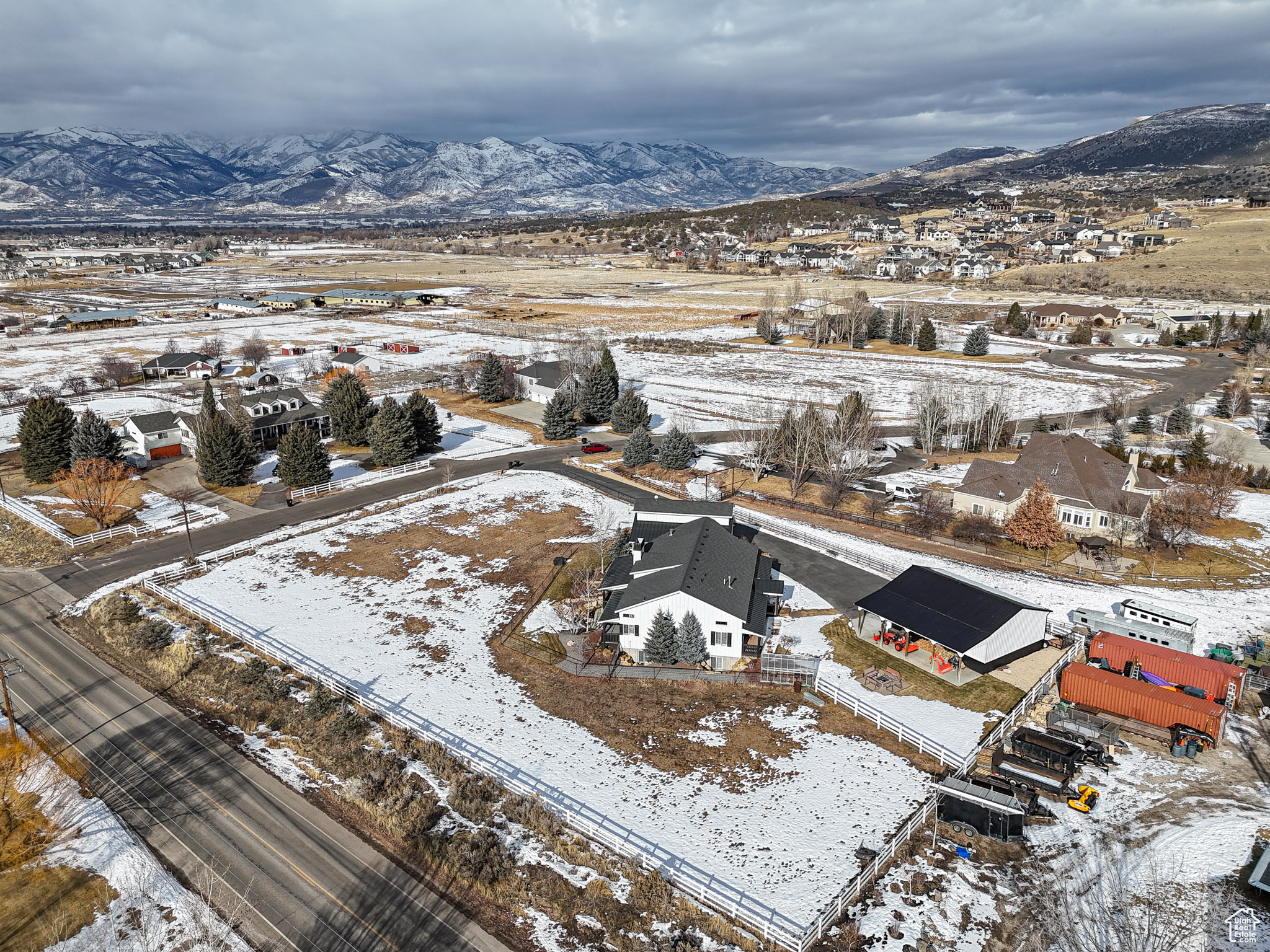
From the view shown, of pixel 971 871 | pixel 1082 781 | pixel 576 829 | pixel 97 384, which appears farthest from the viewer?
pixel 97 384

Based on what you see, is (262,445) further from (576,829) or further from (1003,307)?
(1003,307)

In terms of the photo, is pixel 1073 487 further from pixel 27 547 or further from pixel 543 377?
pixel 27 547

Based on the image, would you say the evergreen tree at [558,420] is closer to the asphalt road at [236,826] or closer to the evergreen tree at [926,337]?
the asphalt road at [236,826]

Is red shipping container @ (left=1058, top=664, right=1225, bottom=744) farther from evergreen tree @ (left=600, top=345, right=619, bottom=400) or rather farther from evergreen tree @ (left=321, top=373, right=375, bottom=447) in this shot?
evergreen tree @ (left=321, top=373, right=375, bottom=447)

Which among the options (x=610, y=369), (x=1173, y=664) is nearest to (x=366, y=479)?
(x=610, y=369)

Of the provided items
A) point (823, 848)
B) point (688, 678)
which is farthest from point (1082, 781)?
point (688, 678)

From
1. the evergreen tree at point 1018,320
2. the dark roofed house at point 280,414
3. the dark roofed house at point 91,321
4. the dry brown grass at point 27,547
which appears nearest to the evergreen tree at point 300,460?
the dark roofed house at point 280,414
